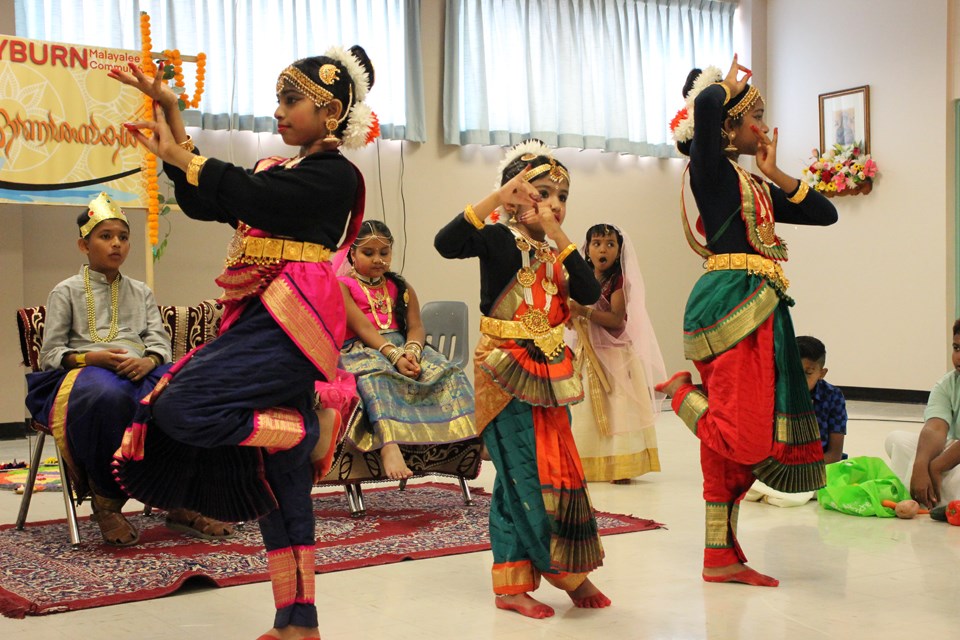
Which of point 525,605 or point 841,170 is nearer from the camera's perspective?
point 525,605

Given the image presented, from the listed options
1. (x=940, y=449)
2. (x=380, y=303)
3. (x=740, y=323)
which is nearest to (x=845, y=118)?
(x=940, y=449)

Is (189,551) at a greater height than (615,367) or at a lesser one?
lesser

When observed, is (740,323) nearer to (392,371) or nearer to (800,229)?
(392,371)

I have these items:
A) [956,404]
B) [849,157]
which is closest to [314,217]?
[956,404]

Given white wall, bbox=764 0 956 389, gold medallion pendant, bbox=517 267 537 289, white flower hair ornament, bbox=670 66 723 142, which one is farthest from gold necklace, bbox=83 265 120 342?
white wall, bbox=764 0 956 389

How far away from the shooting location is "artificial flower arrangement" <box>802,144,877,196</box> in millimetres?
9492

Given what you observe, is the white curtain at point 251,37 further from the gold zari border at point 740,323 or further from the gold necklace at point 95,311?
the gold zari border at point 740,323

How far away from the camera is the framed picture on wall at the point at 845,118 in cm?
956

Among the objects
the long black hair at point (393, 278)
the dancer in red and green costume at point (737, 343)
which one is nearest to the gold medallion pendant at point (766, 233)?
the dancer in red and green costume at point (737, 343)

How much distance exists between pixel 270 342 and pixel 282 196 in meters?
0.33

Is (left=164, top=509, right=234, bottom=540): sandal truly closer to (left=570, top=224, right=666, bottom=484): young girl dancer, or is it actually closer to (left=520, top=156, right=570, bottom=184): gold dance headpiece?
(left=520, top=156, right=570, bottom=184): gold dance headpiece

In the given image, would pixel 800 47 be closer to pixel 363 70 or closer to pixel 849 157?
pixel 849 157

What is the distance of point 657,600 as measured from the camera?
305 centimetres

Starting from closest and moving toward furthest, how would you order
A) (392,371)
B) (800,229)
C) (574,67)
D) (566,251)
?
(566,251), (392,371), (574,67), (800,229)
